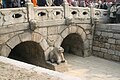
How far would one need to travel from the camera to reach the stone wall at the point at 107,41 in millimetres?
12015

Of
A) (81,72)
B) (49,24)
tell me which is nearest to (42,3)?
(49,24)

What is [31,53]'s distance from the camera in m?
11.6

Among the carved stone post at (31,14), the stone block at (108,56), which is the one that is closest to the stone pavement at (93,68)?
the stone block at (108,56)

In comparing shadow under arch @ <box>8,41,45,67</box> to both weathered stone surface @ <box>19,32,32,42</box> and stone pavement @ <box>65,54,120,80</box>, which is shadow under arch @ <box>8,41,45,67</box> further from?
stone pavement @ <box>65,54,120,80</box>

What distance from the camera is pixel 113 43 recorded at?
1216 cm

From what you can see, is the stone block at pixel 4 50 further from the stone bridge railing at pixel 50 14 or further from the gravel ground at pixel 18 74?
the gravel ground at pixel 18 74

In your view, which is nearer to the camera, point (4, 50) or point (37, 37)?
point (4, 50)

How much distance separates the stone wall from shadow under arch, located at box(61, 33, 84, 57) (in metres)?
0.77

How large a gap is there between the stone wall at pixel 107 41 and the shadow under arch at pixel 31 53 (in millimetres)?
3484

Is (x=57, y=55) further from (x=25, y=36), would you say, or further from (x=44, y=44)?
(x=25, y=36)

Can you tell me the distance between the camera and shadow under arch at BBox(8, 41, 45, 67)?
36.4 feet

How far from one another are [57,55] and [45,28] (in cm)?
130

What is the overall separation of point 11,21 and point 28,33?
3.55 ft

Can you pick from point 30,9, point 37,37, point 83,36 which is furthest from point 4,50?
point 83,36
